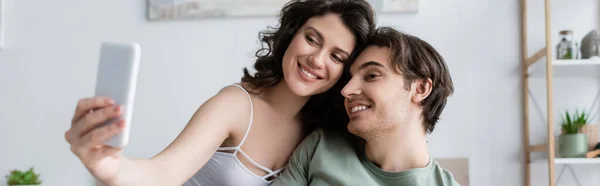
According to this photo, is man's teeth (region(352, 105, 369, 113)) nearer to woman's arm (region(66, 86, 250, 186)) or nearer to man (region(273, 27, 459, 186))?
man (region(273, 27, 459, 186))

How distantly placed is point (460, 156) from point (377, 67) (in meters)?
1.33

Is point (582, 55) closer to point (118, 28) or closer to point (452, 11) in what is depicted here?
point (452, 11)

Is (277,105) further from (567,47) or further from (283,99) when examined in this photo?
(567,47)

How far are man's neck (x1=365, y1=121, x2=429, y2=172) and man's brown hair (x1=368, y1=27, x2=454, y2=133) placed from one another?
0.08 metres

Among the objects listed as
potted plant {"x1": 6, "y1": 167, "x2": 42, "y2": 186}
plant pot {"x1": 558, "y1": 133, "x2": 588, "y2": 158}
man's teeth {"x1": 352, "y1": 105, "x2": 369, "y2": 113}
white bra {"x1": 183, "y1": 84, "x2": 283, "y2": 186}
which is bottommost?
potted plant {"x1": 6, "y1": 167, "x2": 42, "y2": 186}

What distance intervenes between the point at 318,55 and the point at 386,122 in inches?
8.0

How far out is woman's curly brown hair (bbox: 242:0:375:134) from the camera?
1.56 meters

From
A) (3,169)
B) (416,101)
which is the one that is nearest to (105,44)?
(416,101)

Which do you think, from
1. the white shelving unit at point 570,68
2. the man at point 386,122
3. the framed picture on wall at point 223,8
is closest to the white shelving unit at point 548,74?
the white shelving unit at point 570,68

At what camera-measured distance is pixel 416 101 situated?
1.56 metres

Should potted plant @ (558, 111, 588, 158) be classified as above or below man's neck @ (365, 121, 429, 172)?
below

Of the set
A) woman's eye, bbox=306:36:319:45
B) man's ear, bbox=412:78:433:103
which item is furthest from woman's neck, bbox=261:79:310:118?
man's ear, bbox=412:78:433:103

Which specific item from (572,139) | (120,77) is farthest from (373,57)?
(572,139)

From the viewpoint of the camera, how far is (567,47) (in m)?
2.51
